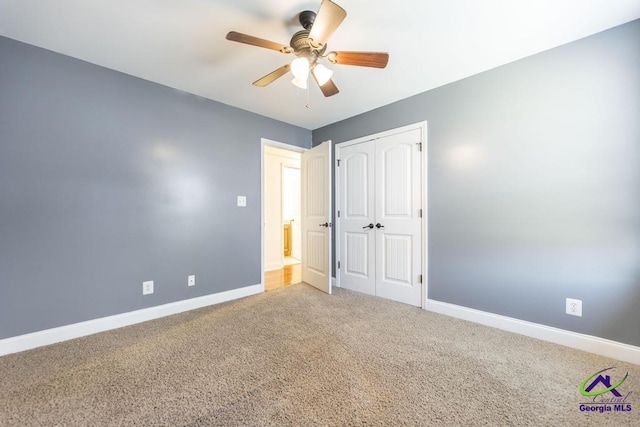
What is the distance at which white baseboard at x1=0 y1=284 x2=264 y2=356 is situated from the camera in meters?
1.88

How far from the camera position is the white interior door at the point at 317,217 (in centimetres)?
326

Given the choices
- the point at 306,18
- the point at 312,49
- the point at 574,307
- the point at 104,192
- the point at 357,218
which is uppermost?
the point at 306,18

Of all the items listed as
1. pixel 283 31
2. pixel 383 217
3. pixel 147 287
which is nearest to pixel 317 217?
pixel 383 217

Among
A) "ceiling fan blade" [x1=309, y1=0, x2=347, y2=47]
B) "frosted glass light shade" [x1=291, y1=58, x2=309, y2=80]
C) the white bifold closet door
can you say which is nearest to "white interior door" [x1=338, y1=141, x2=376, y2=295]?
the white bifold closet door

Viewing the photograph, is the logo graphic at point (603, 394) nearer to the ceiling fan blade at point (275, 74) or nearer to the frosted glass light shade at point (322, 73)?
the frosted glass light shade at point (322, 73)

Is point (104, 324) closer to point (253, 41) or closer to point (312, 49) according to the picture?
point (253, 41)

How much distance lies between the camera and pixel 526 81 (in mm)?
2121

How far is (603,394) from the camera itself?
145 centimetres

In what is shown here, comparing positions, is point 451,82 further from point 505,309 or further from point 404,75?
point 505,309

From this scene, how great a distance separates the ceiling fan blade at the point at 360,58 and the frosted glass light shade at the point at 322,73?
0.09 meters

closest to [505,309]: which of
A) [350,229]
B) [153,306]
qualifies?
[350,229]

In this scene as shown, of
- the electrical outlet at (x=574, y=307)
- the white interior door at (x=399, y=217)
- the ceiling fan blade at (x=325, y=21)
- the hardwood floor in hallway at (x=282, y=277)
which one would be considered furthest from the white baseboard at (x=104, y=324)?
the electrical outlet at (x=574, y=307)

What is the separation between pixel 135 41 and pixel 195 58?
1.37 ft

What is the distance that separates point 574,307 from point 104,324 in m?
3.97
